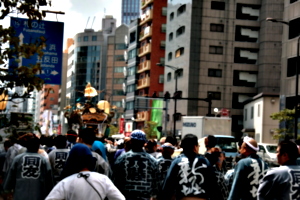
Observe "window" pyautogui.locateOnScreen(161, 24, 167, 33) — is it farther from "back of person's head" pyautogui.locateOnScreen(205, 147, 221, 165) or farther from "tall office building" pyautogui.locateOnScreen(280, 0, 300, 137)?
"back of person's head" pyautogui.locateOnScreen(205, 147, 221, 165)

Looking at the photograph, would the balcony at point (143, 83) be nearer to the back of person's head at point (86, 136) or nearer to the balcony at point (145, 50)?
→ the balcony at point (145, 50)

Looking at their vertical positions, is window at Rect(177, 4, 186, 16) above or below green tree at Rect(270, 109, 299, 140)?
above

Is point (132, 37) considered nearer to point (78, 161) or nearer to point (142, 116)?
point (142, 116)

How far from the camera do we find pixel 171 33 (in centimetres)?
7650

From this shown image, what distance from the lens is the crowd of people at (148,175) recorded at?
6270 mm

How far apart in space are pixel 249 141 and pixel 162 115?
68598 mm

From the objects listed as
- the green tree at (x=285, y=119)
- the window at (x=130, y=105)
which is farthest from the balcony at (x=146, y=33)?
the green tree at (x=285, y=119)

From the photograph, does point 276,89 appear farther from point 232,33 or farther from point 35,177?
point 35,177

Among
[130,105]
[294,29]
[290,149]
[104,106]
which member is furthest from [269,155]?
[130,105]

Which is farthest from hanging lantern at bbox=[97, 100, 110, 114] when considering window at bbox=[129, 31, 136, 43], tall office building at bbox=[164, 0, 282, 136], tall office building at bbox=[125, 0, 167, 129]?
window at bbox=[129, 31, 136, 43]

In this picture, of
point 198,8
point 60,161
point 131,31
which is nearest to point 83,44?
point 131,31

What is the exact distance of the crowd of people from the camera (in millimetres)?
6270

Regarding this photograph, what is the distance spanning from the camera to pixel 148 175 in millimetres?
8875

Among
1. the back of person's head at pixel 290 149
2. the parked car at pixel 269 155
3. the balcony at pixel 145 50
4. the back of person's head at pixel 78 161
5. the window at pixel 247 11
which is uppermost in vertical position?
the window at pixel 247 11
